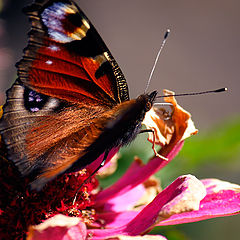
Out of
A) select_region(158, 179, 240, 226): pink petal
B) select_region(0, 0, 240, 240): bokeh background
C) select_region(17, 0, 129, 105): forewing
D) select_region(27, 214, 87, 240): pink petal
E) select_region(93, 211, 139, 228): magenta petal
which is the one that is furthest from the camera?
select_region(0, 0, 240, 240): bokeh background

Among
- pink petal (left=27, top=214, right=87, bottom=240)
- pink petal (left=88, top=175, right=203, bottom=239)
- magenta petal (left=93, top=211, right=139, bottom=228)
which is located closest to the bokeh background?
magenta petal (left=93, top=211, right=139, bottom=228)

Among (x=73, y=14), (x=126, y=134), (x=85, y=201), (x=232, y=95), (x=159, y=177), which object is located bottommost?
(x=232, y=95)

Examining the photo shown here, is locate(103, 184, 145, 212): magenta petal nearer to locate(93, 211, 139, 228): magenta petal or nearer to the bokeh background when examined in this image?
locate(93, 211, 139, 228): magenta petal

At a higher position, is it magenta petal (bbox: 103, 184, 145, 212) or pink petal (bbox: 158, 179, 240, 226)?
pink petal (bbox: 158, 179, 240, 226)

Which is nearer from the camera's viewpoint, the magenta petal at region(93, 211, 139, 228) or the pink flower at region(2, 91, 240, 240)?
the pink flower at region(2, 91, 240, 240)

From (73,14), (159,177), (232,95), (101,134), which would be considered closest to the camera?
(101,134)

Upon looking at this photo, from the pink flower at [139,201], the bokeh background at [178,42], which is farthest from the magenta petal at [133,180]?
the bokeh background at [178,42]

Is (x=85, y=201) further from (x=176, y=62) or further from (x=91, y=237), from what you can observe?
(x=176, y=62)

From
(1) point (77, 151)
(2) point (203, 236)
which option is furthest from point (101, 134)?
(2) point (203, 236)
